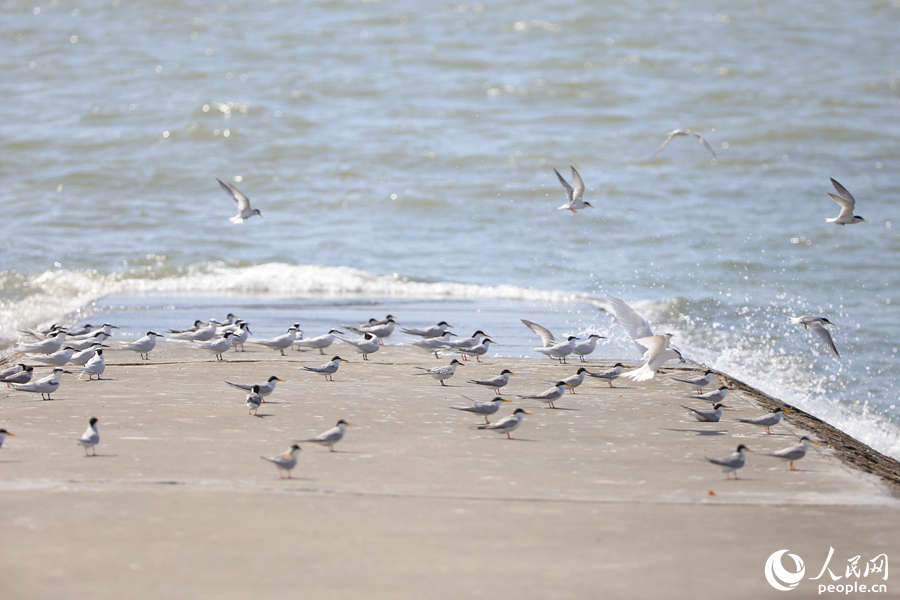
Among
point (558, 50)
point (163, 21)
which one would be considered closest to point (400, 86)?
point (558, 50)

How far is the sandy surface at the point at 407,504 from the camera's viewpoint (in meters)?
3.92

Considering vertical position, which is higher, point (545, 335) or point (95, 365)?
point (95, 365)

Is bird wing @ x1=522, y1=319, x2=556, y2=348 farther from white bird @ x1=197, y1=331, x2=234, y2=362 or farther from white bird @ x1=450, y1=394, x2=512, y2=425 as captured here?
white bird @ x1=197, y1=331, x2=234, y2=362

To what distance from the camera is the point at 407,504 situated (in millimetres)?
4781

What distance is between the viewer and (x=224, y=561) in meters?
4.02

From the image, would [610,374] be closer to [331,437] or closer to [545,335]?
[545,335]

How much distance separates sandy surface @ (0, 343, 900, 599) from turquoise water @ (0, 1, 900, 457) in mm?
3471

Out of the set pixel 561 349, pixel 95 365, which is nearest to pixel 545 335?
pixel 561 349

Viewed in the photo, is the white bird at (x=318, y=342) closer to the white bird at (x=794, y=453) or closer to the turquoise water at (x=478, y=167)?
the turquoise water at (x=478, y=167)

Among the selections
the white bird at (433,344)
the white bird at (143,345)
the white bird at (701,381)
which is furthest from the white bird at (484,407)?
the white bird at (143,345)

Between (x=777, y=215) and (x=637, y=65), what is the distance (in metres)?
13.7

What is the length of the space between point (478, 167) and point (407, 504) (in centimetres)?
2016

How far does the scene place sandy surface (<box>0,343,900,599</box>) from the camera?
3.92 metres

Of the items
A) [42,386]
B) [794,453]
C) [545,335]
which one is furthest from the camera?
[545,335]
